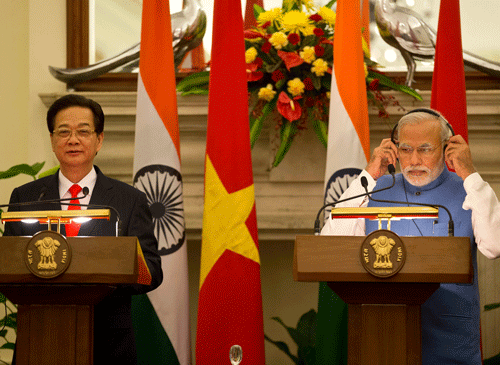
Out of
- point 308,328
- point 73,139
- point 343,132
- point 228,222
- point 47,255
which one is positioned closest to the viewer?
point 47,255

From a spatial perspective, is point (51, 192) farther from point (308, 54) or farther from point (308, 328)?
point (308, 328)

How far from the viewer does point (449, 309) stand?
6.84 ft

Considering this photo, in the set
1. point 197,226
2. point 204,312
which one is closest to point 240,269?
point 204,312

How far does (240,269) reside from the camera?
2.90 meters

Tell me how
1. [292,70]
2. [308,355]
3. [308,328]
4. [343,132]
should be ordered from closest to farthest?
[343,132] → [292,70] → [308,355] → [308,328]

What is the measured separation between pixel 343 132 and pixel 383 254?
55.9 inches

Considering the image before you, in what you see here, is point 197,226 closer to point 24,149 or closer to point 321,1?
point 24,149

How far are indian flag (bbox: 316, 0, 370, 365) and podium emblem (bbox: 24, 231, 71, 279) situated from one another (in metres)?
1.57

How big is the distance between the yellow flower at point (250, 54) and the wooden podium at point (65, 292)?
1905 mm

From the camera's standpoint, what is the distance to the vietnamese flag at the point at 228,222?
2.87 metres

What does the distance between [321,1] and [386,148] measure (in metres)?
1.98

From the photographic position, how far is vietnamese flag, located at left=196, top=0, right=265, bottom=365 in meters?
2.87

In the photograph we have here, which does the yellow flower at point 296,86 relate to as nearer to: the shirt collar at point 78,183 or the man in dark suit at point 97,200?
the man in dark suit at point 97,200

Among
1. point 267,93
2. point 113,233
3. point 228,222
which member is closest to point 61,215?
point 113,233
